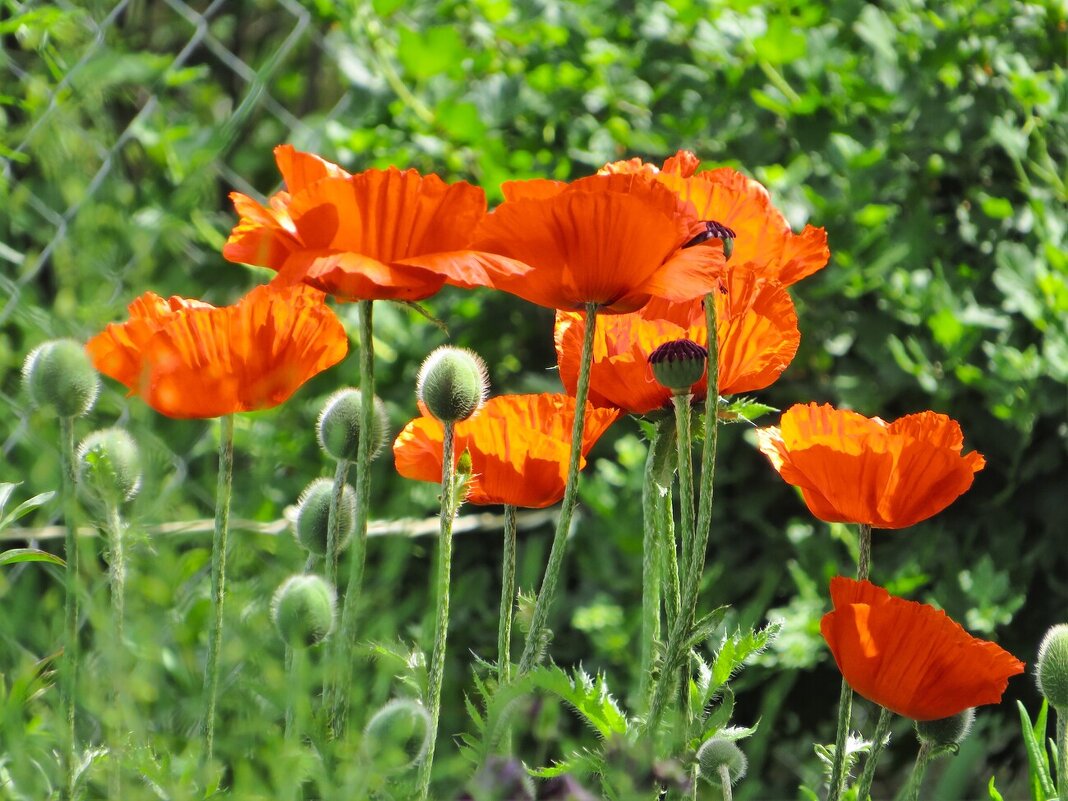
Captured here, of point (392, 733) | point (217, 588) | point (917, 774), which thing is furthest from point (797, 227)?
point (392, 733)

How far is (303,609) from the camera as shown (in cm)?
65

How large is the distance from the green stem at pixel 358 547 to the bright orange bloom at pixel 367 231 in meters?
0.03

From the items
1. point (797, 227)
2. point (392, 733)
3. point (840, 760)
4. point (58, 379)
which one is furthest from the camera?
point (797, 227)

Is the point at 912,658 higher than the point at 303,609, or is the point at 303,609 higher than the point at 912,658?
the point at 303,609

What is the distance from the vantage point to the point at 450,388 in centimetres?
78

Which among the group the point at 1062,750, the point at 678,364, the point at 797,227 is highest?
the point at 678,364

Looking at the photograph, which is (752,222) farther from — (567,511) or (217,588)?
(217,588)

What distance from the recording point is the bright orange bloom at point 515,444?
850mm

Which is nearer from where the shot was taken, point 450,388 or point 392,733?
point 392,733

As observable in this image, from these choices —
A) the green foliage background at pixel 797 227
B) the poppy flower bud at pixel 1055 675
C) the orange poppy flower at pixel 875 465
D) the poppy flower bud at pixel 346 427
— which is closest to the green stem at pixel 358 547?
the poppy flower bud at pixel 346 427

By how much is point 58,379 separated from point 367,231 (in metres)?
0.18

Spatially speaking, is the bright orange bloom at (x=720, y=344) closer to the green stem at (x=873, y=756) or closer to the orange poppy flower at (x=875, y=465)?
the orange poppy flower at (x=875, y=465)

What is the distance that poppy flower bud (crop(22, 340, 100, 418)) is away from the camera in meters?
0.69

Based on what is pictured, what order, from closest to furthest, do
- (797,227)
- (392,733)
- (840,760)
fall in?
(392,733) → (840,760) → (797,227)
